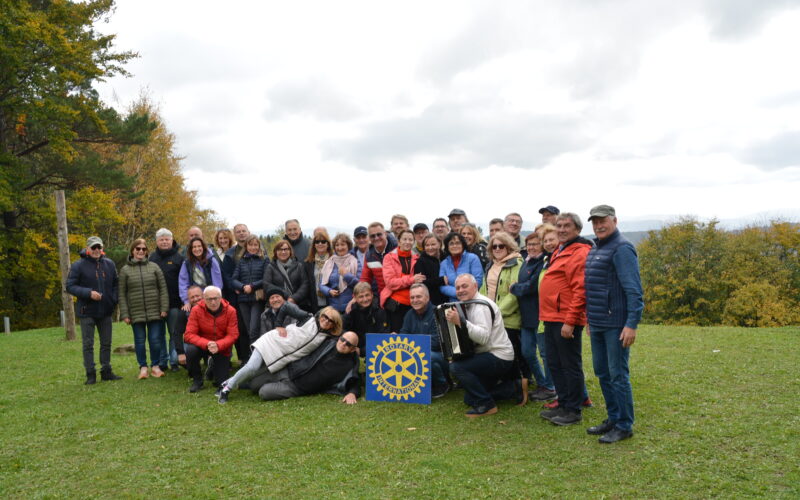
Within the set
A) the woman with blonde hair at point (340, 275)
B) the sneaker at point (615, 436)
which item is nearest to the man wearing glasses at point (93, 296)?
the woman with blonde hair at point (340, 275)

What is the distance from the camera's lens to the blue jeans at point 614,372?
14.8 ft

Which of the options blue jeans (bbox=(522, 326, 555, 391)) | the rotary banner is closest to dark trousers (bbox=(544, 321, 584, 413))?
blue jeans (bbox=(522, 326, 555, 391))

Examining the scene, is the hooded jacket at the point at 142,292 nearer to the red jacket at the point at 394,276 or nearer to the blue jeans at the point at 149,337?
the blue jeans at the point at 149,337

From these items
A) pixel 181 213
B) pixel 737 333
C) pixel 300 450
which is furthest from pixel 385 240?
pixel 181 213

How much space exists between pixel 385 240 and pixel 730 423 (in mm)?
4544

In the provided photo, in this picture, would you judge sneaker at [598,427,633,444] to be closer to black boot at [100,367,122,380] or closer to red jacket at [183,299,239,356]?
red jacket at [183,299,239,356]

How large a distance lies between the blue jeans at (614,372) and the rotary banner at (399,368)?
197 cm

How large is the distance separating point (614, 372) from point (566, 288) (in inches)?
34.9

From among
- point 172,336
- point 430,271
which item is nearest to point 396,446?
point 430,271

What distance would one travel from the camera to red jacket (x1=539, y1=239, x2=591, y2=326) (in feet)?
16.0

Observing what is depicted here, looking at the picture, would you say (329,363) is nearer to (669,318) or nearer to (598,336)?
(598,336)

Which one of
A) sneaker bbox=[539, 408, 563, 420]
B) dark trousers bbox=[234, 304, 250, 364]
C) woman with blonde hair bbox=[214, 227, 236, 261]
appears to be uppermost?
woman with blonde hair bbox=[214, 227, 236, 261]

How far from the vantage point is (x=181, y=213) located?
2691 centimetres

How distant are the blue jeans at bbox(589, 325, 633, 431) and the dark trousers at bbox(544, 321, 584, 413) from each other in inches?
12.7
